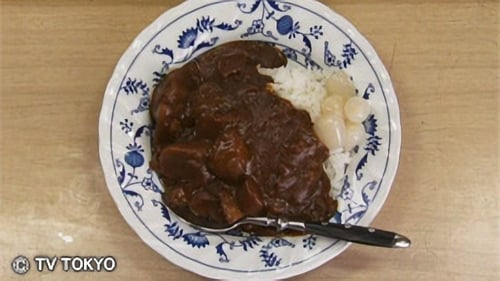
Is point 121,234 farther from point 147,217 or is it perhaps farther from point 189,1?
point 189,1

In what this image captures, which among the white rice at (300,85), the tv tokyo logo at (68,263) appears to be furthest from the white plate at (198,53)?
the tv tokyo logo at (68,263)

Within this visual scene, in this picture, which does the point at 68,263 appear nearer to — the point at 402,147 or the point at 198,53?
the point at 198,53

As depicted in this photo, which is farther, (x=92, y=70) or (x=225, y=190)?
(x=92, y=70)

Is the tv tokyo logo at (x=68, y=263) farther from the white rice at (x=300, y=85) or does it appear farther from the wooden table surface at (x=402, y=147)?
the white rice at (x=300, y=85)

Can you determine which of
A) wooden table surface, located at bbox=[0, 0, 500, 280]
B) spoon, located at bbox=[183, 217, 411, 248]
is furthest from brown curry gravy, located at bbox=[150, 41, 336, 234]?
wooden table surface, located at bbox=[0, 0, 500, 280]

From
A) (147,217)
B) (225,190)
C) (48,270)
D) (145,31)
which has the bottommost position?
(48,270)

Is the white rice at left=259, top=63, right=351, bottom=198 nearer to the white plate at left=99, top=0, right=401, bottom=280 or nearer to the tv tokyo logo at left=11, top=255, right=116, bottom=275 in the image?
the white plate at left=99, top=0, right=401, bottom=280

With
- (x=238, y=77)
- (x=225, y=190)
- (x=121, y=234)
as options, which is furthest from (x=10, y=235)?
(x=238, y=77)
